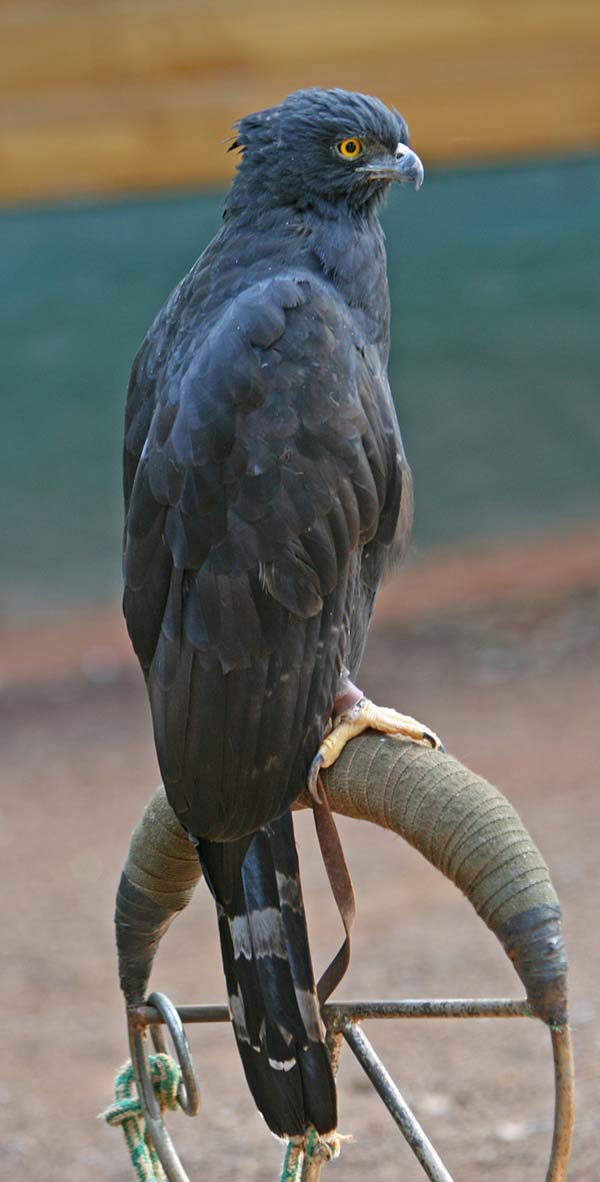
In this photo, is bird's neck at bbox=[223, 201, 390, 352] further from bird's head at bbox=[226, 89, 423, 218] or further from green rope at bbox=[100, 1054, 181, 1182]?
green rope at bbox=[100, 1054, 181, 1182]

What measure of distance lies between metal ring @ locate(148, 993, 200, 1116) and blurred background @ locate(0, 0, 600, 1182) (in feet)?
7.10

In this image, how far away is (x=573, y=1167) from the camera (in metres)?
3.26

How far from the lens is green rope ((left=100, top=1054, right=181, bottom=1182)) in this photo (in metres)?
2.26

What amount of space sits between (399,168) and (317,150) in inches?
6.7

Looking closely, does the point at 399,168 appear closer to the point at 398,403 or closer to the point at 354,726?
the point at 354,726

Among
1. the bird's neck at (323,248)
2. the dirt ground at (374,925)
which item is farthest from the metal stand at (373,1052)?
the bird's neck at (323,248)

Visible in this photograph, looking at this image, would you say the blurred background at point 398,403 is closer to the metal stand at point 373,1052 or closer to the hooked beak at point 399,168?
the metal stand at point 373,1052

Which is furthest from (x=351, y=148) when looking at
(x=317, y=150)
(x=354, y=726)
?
(x=354, y=726)

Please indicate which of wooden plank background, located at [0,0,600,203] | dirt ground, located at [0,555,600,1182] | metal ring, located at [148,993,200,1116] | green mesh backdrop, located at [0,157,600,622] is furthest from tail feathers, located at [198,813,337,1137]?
green mesh backdrop, located at [0,157,600,622]

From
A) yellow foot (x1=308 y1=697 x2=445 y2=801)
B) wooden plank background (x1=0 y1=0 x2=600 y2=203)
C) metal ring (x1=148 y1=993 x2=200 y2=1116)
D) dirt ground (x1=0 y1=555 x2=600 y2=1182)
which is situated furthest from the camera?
wooden plank background (x1=0 y1=0 x2=600 y2=203)

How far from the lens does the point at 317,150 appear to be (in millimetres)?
2564

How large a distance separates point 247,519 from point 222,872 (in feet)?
1.81

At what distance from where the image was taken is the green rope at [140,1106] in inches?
89.0

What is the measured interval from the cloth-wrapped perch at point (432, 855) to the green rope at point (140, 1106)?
0.43ft
